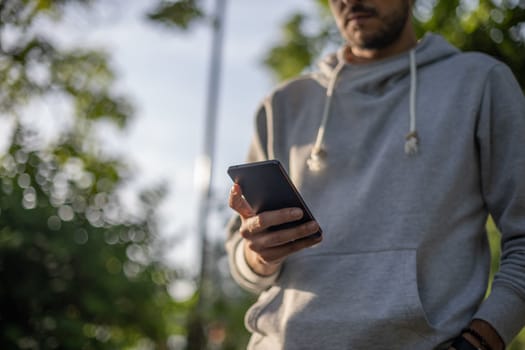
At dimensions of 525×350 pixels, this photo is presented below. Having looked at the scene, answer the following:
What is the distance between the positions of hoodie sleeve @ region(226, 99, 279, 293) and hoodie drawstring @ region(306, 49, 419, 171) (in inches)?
9.6

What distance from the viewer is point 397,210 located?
2100mm

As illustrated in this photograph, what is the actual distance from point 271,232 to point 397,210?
42cm

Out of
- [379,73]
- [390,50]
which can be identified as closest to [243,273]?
[379,73]

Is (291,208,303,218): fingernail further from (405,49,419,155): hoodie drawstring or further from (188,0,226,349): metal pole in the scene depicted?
(188,0,226,349): metal pole

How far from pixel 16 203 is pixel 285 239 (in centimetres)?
548

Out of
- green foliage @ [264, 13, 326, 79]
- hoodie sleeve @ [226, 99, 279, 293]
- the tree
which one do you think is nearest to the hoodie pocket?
hoodie sleeve @ [226, 99, 279, 293]

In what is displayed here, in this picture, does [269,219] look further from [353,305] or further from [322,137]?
[322,137]

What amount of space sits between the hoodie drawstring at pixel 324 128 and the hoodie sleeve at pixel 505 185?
21 cm

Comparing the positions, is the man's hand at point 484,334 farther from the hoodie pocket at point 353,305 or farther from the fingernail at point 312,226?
the fingernail at point 312,226

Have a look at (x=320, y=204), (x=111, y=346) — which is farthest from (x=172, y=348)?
(x=320, y=204)

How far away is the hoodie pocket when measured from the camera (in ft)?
6.37

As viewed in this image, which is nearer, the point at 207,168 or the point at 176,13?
the point at 176,13

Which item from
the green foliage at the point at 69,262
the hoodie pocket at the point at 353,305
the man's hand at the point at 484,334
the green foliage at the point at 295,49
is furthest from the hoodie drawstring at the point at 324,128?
the green foliage at the point at 295,49

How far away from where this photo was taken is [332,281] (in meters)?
2.08
